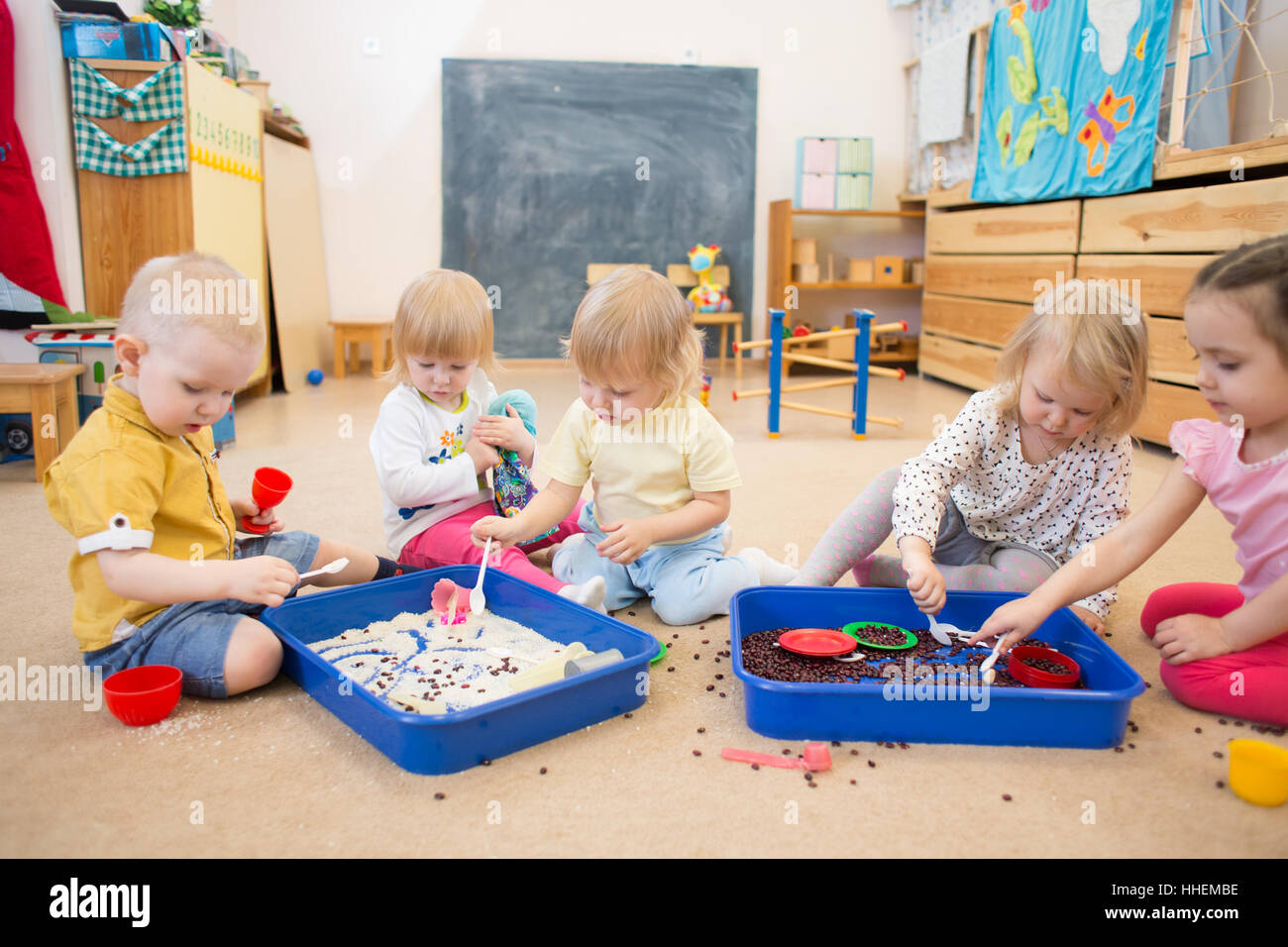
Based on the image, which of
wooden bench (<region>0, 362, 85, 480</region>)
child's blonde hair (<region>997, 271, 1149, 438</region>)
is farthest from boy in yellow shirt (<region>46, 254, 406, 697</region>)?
wooden bench (<region>0, 362, 85, 480</region>)

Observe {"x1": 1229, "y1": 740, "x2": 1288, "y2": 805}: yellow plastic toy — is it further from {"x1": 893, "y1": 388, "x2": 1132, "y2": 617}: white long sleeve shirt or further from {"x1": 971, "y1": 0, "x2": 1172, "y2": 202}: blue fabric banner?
{"x1": 971, "y1": 0, "x2": 1172, "y2": 202}: blue fabric banner

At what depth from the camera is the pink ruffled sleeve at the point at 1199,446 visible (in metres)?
1.24

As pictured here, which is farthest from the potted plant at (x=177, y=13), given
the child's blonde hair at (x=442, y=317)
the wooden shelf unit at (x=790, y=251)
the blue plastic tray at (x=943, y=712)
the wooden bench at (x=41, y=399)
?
the blue plastic tray at (x=943, y=712)

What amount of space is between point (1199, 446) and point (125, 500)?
1.36 metres

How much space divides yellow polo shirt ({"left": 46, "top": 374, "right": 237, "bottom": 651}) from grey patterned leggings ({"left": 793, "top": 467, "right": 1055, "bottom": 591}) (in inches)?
37.0

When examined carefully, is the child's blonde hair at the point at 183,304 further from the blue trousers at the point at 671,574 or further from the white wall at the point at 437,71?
the white wall at the point at 437,71

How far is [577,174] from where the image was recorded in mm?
4945

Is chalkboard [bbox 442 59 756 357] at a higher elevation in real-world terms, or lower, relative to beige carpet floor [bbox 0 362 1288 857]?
higher

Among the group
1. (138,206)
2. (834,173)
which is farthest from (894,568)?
(834,173)

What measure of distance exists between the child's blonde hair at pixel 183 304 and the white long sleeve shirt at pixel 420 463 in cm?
48

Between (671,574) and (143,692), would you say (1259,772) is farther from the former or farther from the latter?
(143,692)

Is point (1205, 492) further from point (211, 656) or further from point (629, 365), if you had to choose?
point (211, 656)

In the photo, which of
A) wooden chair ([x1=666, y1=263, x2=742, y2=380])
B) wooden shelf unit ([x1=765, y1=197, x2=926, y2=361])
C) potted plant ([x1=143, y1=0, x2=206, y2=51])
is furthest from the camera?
wooden chair ([x1=666, y1=263, x2=742, y2=380])

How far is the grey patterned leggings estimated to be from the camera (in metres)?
1.54
